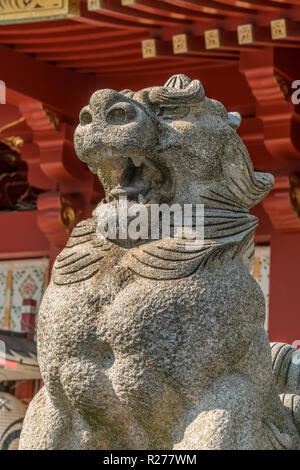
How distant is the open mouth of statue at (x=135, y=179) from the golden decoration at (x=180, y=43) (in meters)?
3.34

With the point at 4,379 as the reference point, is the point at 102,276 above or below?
above

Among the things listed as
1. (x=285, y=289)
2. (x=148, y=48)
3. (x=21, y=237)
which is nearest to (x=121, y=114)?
(x=148, y=48)

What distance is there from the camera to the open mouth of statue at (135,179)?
2373mm

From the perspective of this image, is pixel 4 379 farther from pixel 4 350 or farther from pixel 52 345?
pixel 52 345

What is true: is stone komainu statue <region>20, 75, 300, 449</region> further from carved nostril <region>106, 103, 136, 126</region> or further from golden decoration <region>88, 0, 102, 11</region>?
golden decoration <region>88, 0, 102, 11</region>

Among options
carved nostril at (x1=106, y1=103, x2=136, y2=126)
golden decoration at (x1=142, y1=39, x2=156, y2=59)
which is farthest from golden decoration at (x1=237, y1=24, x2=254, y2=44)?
carved nostril at (x1=106, y1=103, x2=136, y2=126)

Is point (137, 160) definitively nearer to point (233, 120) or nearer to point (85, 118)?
→ point (85, 118)

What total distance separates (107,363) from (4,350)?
4.18m

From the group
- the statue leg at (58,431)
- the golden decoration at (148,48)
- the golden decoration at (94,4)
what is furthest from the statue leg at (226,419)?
the golden decoration at (148,48)

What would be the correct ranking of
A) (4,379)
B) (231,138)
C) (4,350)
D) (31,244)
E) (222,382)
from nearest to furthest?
(222,382) → (231,138) → (4,350) → (4,379) → (31,244)

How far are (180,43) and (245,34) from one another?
1.27 ft

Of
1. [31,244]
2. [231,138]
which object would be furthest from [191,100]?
[31,244]

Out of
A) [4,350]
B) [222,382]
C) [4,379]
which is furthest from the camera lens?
[4,379]

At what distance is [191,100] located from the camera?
238cm
